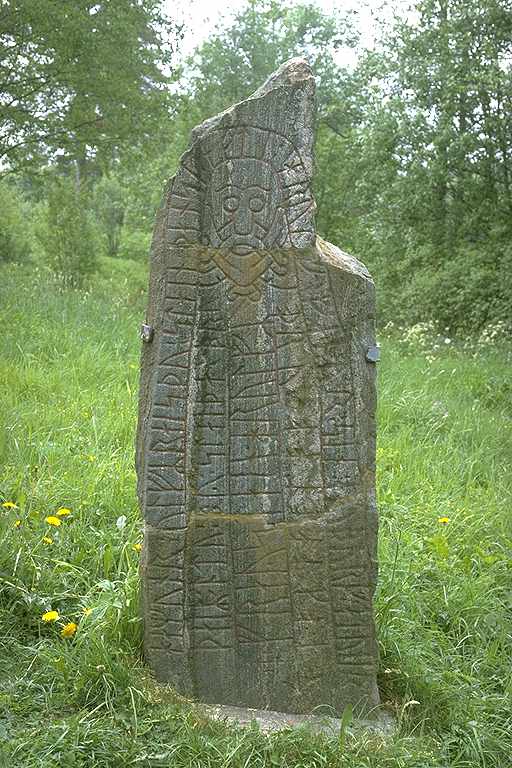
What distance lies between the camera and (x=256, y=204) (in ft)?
9.71

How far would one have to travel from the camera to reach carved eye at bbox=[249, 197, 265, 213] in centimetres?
296

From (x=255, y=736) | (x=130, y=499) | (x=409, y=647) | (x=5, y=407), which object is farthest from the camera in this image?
(x=5, y=407)

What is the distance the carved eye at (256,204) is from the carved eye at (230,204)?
54 mm

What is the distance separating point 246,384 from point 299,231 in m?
0.58

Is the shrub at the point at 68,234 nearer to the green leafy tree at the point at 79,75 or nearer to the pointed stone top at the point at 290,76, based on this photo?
the green leafy tree at the point at 79,75

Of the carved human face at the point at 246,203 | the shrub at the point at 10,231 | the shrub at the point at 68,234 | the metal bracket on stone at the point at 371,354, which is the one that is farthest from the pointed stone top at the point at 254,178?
the shrub at the point at 10,231

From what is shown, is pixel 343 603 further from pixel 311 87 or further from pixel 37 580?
pixel 311 87

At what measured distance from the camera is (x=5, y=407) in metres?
5.23

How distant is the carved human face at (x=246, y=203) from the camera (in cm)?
296

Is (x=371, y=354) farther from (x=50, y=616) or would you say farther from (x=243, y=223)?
(x=50, y=616)

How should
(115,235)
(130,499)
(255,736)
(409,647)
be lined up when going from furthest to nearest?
(115,235)
(130,499)
(409,647)
(255,736)

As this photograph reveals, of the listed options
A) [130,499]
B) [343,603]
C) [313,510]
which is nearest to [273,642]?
[343,603]

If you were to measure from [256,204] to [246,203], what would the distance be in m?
0.04

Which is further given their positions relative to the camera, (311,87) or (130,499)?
(130,499)
